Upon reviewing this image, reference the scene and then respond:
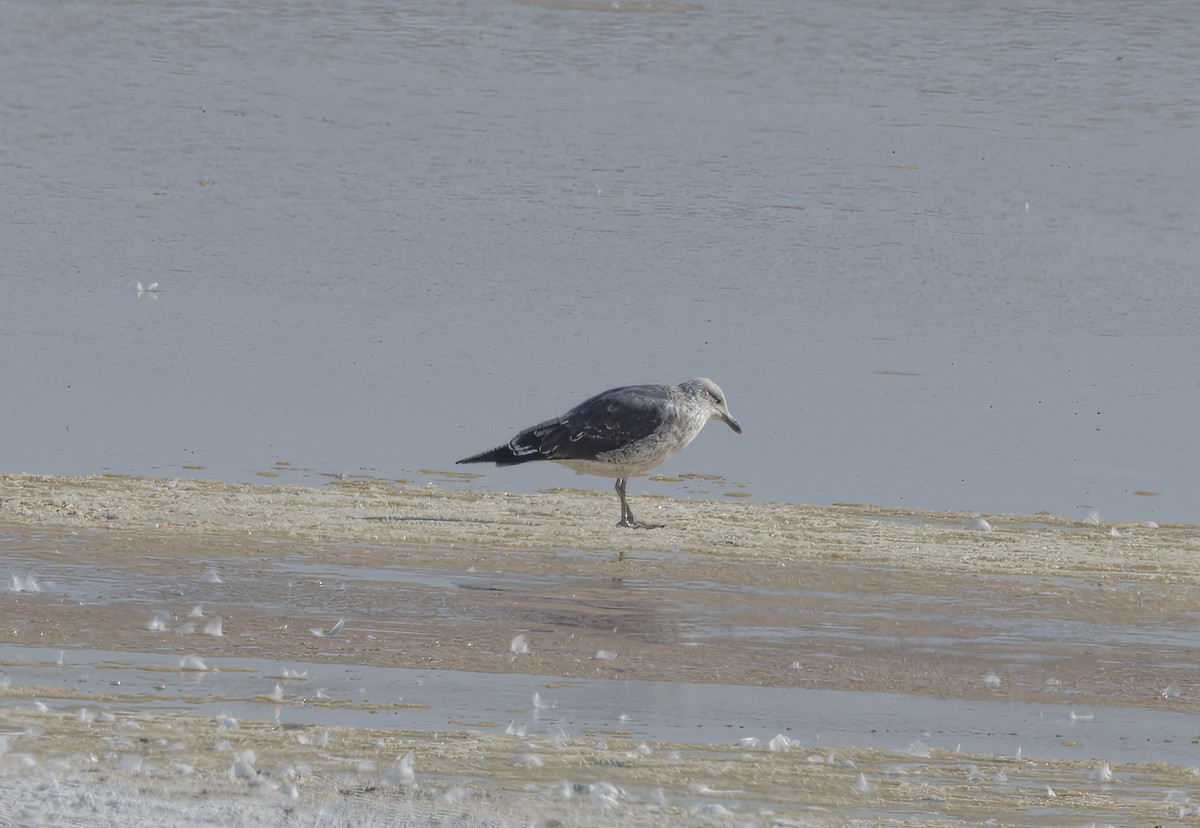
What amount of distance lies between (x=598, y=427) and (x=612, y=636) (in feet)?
8.13

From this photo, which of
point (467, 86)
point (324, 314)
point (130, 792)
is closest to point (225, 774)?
point (130, 792)

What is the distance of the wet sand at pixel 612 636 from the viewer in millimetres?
5441

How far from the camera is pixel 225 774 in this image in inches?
209

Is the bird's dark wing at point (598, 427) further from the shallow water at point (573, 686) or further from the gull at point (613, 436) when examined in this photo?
the shallow water at point (573, 686)

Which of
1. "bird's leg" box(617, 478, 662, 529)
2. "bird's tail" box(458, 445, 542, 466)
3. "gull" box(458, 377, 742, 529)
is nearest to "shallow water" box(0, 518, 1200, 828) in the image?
"bird's leg" box(617, 478, 662, 529)

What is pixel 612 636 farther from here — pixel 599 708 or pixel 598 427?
pixel 598 427

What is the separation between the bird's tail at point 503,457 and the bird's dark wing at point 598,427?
21mm

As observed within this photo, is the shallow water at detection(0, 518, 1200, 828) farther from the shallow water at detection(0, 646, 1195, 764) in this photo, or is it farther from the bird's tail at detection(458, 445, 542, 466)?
the bird's tail at detection(458, 445, 542, 466)

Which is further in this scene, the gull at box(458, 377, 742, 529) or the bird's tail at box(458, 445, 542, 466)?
the bird's tail at box(458, 445, 542, 466)

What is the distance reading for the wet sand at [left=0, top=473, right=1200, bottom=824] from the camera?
→ 5.44 metres

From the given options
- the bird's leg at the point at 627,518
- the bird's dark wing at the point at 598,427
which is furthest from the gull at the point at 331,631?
the bird's dark wing at the point at 598,427

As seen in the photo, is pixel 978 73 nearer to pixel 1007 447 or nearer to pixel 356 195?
pixel 356 195

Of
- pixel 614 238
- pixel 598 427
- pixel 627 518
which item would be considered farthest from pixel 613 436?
pixel 614 238

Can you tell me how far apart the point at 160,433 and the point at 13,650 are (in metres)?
3.98
